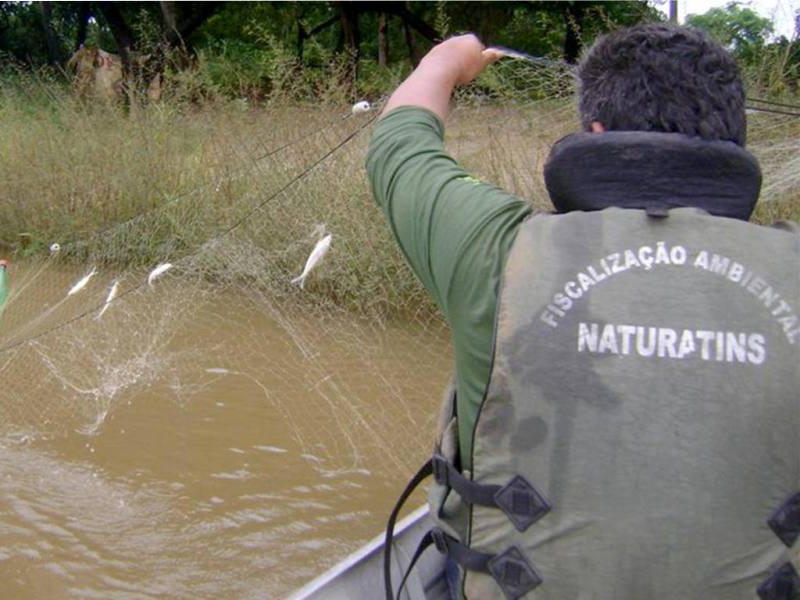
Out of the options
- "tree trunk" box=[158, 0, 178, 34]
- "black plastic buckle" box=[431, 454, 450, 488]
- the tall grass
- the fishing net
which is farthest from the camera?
"tree trunk" box=[158, 0, 178, 34]

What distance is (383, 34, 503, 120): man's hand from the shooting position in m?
1.92

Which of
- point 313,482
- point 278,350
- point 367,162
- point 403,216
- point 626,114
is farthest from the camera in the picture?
point 278,350

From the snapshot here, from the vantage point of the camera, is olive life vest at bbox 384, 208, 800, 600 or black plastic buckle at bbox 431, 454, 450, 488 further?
black plastic buckle at bbox 431, 454, 450, 488

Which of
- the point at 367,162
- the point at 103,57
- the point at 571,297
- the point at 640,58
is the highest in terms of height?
the point at 640,58

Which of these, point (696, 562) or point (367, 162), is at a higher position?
point (367, 162)

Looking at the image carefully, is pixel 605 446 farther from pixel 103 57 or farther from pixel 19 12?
pixel 19 12

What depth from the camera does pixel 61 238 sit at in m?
8.81

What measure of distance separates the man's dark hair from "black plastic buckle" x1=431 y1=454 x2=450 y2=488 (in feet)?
2.21

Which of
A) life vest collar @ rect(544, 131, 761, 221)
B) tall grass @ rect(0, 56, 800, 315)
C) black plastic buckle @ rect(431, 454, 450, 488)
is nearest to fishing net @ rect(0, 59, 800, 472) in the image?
tall grass @ rect(0, 56, 800, 315)

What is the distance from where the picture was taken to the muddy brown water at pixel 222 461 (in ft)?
15.5

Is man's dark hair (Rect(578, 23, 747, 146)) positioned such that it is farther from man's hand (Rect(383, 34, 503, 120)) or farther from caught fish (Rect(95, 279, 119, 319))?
caught fish (Rect(95, 279, 119, 319))

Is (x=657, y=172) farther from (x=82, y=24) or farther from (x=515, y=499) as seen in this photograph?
(x=82, y=24)

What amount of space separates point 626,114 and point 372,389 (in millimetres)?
4779

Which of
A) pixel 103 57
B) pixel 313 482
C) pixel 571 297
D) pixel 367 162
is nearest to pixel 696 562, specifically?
pixel 571 297
